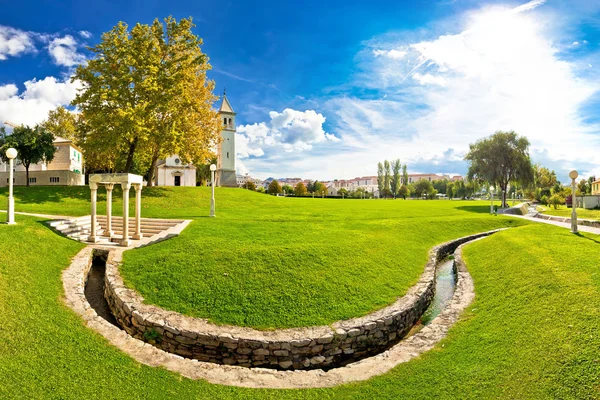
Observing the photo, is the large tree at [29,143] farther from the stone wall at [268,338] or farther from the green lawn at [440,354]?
the stone wall at [268,338]

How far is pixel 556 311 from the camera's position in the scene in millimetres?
7910

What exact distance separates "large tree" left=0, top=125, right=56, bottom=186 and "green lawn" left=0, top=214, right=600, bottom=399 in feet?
102

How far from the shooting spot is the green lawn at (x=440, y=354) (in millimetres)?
5797

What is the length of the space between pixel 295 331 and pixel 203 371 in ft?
8.30

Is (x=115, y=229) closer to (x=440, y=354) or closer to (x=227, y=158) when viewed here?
(x=440, y=354)

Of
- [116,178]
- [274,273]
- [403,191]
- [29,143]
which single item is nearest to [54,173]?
[29,143]

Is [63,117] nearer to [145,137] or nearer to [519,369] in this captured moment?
[145,137]

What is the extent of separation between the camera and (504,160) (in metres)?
42.8

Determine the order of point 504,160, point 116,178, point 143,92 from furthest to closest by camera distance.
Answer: point 504,160
point 143,92
point 116,178

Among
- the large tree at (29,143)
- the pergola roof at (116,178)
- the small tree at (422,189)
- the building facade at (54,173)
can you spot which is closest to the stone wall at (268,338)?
the pergola roof at (116,178)

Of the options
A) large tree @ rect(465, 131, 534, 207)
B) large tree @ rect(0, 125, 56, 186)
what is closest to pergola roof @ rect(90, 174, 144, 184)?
large tree @ rect(0, 125, 56, 186)

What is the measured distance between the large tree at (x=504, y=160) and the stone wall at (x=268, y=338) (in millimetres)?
40610

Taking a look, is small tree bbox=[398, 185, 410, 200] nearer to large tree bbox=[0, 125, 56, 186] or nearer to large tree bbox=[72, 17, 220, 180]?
large tree bbox=[72, 17, 220, 180]

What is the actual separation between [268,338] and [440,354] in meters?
4.01
